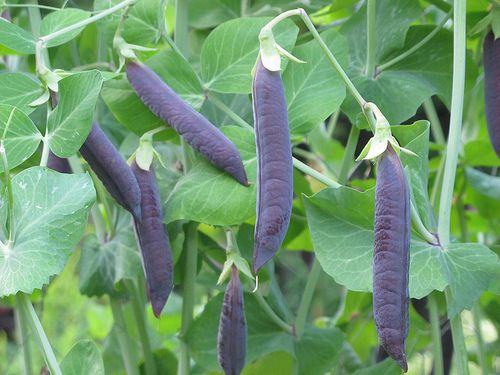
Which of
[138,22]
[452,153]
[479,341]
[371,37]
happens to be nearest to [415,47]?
[371,37]

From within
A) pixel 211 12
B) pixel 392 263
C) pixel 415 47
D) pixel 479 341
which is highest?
pixel 211 12

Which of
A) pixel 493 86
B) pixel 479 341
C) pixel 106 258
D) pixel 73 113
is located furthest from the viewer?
pixel 479 341

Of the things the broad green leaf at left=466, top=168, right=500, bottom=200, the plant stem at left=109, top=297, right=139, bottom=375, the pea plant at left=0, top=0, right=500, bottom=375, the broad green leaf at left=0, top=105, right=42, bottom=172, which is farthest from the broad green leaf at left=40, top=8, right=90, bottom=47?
the broad green leaf at left=466, top=168, right=500, bottom=200

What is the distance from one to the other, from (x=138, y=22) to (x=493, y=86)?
0.35m

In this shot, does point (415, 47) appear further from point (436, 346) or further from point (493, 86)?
point (436, 346)

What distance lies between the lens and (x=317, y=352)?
91cm

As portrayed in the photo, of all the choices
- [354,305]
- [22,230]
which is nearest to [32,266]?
[22,230]

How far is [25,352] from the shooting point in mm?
928

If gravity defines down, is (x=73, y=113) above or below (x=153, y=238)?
above

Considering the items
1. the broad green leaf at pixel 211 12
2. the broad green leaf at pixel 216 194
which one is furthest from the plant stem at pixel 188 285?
the broad green leaf at pixel 211 12

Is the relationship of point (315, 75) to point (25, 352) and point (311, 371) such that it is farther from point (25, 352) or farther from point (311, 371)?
point (25, 352)

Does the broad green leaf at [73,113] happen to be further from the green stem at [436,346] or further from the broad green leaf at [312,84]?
the green stem at [436,346]

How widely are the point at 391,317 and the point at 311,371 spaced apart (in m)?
0.35

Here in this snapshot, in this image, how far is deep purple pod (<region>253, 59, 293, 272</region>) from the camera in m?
0.61
